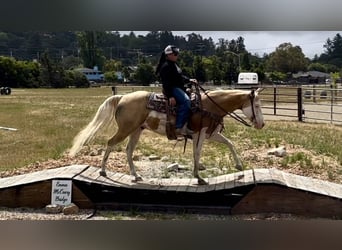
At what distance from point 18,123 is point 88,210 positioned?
1414 millimetres

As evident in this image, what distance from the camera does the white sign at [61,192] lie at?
354 centimetres

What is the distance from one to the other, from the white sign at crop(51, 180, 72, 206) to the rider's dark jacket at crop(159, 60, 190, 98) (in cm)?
103

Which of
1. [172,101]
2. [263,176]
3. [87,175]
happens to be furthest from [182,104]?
[87,175]

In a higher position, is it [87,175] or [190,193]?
[87,175]

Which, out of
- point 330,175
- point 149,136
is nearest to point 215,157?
point 149,136

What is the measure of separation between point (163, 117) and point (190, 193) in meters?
0.64

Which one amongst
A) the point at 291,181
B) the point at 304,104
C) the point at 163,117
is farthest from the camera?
the point at 304,104

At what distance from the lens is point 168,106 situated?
3.66 m

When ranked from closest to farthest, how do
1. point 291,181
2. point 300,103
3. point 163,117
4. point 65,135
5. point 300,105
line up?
point 291,181, point 163,117, point 65,135, point 300,103, point 300,105

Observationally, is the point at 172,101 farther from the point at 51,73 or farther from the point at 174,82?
the point at 51,73

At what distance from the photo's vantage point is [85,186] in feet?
11.9

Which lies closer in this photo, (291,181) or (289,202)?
(289,202)

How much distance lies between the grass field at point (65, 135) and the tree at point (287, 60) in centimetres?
65
